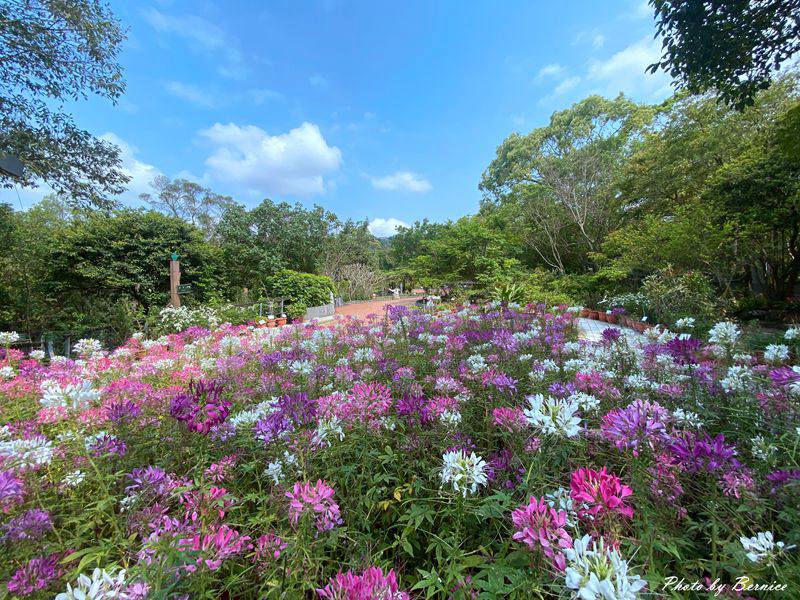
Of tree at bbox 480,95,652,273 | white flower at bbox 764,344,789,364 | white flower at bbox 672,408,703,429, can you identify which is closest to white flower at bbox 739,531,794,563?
white flower at bbox 672,408,703,429

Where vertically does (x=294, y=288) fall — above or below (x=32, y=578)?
above

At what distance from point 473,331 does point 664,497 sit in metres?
2.47

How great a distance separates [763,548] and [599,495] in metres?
0.39

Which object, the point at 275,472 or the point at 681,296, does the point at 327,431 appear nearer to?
the point at 275,472

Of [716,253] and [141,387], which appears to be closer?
[141,387]

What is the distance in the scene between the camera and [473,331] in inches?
133

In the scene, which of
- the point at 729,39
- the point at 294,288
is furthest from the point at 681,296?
the point at 294,288

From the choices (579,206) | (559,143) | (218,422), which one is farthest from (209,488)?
(559,143)

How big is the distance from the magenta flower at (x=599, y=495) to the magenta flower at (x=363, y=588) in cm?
47

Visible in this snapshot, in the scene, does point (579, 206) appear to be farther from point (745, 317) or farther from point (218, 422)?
point (218, 422)

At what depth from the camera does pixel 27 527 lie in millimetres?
843

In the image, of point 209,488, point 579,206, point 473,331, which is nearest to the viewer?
point 209,488

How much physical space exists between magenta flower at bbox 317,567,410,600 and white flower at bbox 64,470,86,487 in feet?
3.67

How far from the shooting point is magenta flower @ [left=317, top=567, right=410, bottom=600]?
0.61 metres
